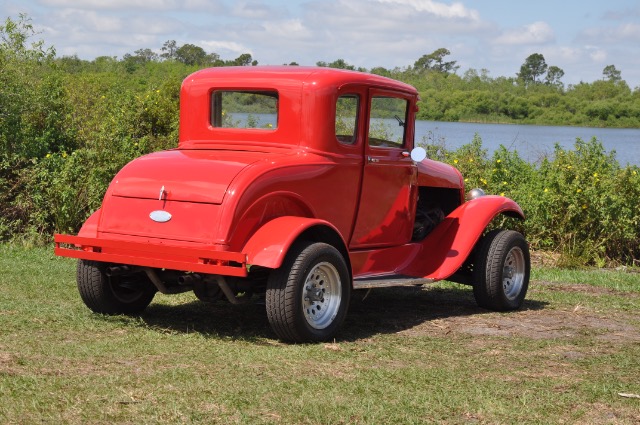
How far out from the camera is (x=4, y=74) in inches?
563

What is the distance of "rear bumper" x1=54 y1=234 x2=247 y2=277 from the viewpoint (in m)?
7.00

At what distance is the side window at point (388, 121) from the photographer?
8570mm

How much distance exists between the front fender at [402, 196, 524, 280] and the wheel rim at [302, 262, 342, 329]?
1376 millimetres

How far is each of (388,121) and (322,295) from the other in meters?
2.00

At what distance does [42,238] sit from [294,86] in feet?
19.1

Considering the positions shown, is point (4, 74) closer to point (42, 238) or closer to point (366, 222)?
point (42, 238)

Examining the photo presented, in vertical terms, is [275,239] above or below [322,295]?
above

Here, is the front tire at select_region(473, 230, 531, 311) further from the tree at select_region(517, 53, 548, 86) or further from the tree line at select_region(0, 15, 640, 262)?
the tree at select_region(517, 53, 548, 86)

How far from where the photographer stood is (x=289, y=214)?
771cm

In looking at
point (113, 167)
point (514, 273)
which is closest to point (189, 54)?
point (113, 167)

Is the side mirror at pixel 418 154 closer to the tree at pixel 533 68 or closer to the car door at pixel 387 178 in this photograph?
the car door at pixel 387 178

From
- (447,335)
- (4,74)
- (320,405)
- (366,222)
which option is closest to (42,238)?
(4,74)

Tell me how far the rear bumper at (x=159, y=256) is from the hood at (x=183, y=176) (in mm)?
358

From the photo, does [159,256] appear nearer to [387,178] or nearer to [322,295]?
[322,295]
